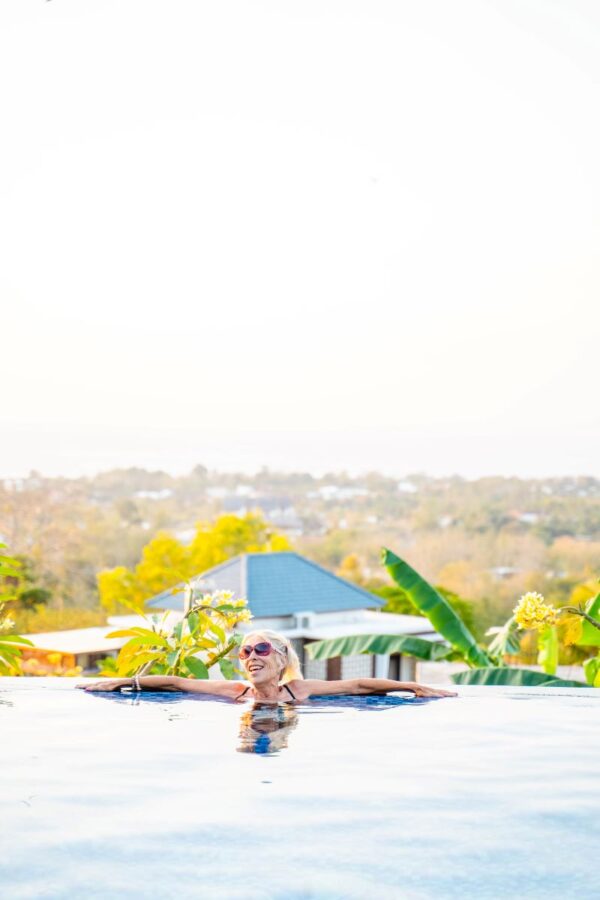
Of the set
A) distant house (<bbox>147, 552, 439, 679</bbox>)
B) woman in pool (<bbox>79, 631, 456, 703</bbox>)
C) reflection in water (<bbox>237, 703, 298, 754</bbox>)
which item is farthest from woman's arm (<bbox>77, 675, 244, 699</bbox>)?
distant house (<bbox>147, 552, 439, 679</bbox>)

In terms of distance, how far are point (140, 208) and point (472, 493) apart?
58.0 feet

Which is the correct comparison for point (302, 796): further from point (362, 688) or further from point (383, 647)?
point (383, 647)

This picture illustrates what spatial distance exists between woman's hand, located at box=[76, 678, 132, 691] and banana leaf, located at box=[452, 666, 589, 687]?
6.63ft

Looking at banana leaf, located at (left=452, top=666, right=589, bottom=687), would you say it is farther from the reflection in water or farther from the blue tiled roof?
the blue tiled roof

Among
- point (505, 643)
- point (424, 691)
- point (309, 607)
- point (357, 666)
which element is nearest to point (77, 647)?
point (309, 607)

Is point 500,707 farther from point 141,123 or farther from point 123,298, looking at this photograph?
point 123,298

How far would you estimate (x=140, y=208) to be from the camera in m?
42.4

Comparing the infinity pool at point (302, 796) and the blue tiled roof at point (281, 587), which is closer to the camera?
the infinity pool at point (302, 796)

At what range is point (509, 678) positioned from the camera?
20.6 ft

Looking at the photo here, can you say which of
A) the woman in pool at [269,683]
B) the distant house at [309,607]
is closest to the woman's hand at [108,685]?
the woman in pool at [269,683]

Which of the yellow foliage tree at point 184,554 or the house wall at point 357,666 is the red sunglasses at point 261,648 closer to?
the house wall at point 357,666

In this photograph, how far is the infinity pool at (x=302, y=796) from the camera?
262 cm

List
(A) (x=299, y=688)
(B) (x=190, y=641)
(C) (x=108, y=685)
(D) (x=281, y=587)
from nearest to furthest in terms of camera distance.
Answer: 1. (A) (x=299, y=688)
2. (C) (x=108, y=685)
3. (B) (x=190, y=641)
4. (D) (x=281, y=587)

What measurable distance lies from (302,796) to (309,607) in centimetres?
1747
